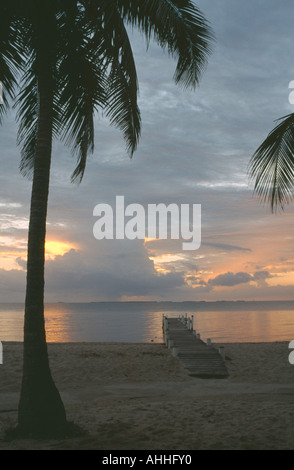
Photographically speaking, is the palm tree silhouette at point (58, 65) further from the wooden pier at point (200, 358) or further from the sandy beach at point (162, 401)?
the wooden pier at point (200, 358)

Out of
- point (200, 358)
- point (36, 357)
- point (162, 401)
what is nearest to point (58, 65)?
point (36, 357)

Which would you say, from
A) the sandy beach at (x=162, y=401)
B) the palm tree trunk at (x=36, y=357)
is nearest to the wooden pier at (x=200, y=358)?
the sandy beach at (x=162, y=401)

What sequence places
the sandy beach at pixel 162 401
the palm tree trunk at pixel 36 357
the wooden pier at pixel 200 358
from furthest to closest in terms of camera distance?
the wooden pier at pixel 200 358 < the palm tree trunk at pixel 36 357 < the sandy beach at pixel 162 401

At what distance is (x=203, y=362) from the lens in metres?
→ 20.7

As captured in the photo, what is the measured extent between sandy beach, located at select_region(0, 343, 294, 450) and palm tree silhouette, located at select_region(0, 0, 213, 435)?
1.22m

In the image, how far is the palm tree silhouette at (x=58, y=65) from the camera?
8672mm

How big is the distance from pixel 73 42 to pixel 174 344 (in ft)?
68.6

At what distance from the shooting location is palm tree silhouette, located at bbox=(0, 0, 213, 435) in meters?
8.67

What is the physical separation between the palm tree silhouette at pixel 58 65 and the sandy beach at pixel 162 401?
3.99ft

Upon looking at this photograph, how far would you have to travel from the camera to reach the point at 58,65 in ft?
33.6

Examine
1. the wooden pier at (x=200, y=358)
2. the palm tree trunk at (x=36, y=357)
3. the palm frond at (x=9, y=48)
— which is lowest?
the wooden pier at (x=200, y=358)

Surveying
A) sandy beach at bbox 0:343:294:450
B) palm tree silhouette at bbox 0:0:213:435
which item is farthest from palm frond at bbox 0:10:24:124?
sandy beach at bbox 0:343:294:450
